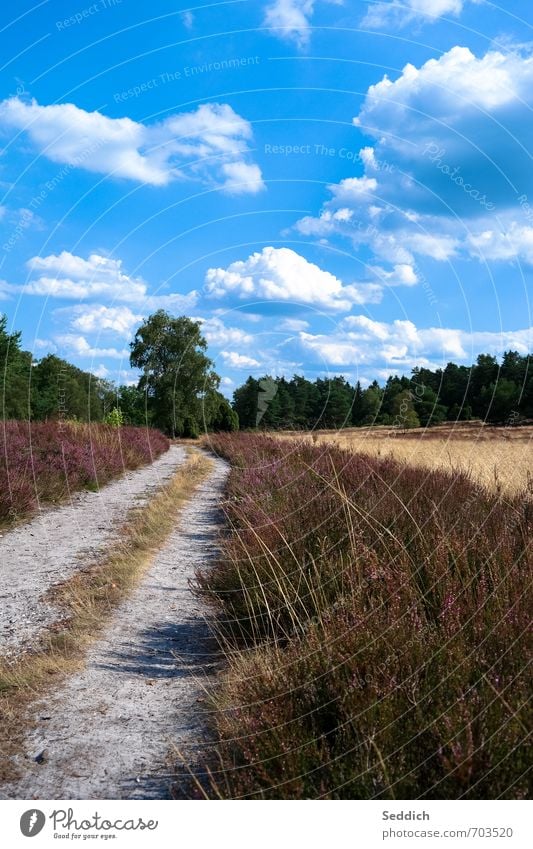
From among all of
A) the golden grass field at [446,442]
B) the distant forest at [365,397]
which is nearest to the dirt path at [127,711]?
the distant forest at [365,397]

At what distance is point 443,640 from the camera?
117 inches

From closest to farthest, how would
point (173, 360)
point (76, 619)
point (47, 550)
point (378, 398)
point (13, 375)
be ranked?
1. point (76, 619)
2. point (47, 550)
3. point (378, 398)
4. point (173, 360)
5. point (13, 375)

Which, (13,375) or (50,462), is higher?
(13,375)

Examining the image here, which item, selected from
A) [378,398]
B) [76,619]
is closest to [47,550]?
[76,619]

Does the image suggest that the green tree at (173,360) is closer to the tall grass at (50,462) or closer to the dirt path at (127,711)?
the tall grass at (50,462)

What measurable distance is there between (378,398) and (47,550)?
4.97 m

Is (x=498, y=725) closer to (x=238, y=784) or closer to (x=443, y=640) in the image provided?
(x=443, y=640)

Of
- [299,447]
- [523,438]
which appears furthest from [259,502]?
[523,438]

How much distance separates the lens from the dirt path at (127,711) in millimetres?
2834

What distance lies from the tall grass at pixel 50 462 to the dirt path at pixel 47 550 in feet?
1.14

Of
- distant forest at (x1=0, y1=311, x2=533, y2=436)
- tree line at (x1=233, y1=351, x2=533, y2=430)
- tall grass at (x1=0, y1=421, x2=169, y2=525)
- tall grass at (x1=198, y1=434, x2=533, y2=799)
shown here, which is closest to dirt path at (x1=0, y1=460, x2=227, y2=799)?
tall grass at (x1=198, y1=434, x2=533, y2=799)

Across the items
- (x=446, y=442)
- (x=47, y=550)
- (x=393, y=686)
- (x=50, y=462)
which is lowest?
(x=47, y=550)

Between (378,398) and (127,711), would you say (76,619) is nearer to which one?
(127,711)

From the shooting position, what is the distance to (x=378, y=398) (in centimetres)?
920
